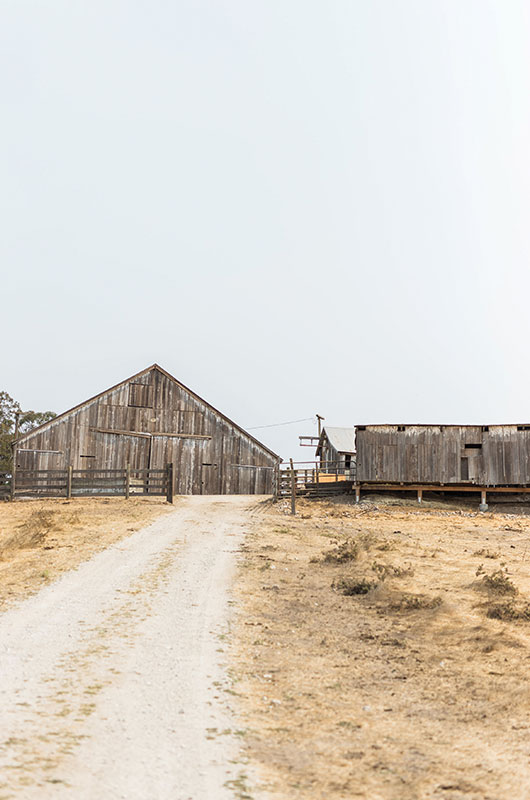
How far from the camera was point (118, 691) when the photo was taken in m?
6.45

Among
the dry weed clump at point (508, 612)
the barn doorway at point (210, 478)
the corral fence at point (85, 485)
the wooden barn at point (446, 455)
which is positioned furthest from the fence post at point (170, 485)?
the dry weed clump at point (508, 612)

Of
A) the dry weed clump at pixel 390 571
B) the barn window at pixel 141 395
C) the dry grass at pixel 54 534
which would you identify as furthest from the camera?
the barn window at pixel 141 395

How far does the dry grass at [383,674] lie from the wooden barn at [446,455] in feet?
60.8

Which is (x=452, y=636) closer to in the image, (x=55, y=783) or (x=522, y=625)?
(x=522, y=625)

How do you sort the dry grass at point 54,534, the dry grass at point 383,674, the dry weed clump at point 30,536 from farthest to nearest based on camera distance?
the dry weed clump at point 30,536
the dry grass at point 54,534
the dry grass at point 383,674

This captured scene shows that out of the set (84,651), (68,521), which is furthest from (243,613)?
(68,521)

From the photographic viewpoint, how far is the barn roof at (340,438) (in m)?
63.0

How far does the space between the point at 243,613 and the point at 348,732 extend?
14.1ft

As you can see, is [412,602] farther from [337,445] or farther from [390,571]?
[337,445]

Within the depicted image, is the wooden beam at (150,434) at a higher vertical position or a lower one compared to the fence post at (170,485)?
higher

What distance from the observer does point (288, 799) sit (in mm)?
4578

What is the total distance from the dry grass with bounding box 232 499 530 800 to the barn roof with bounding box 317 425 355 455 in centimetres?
4593

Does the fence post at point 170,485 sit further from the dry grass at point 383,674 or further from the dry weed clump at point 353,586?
the dry weed clump at point 353,586

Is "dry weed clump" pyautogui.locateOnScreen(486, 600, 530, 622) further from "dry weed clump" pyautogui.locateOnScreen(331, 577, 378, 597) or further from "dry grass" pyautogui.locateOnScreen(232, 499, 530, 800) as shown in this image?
"dry weed clump" pyautogui.locateOnScreen(331, 577, 378, 597)
